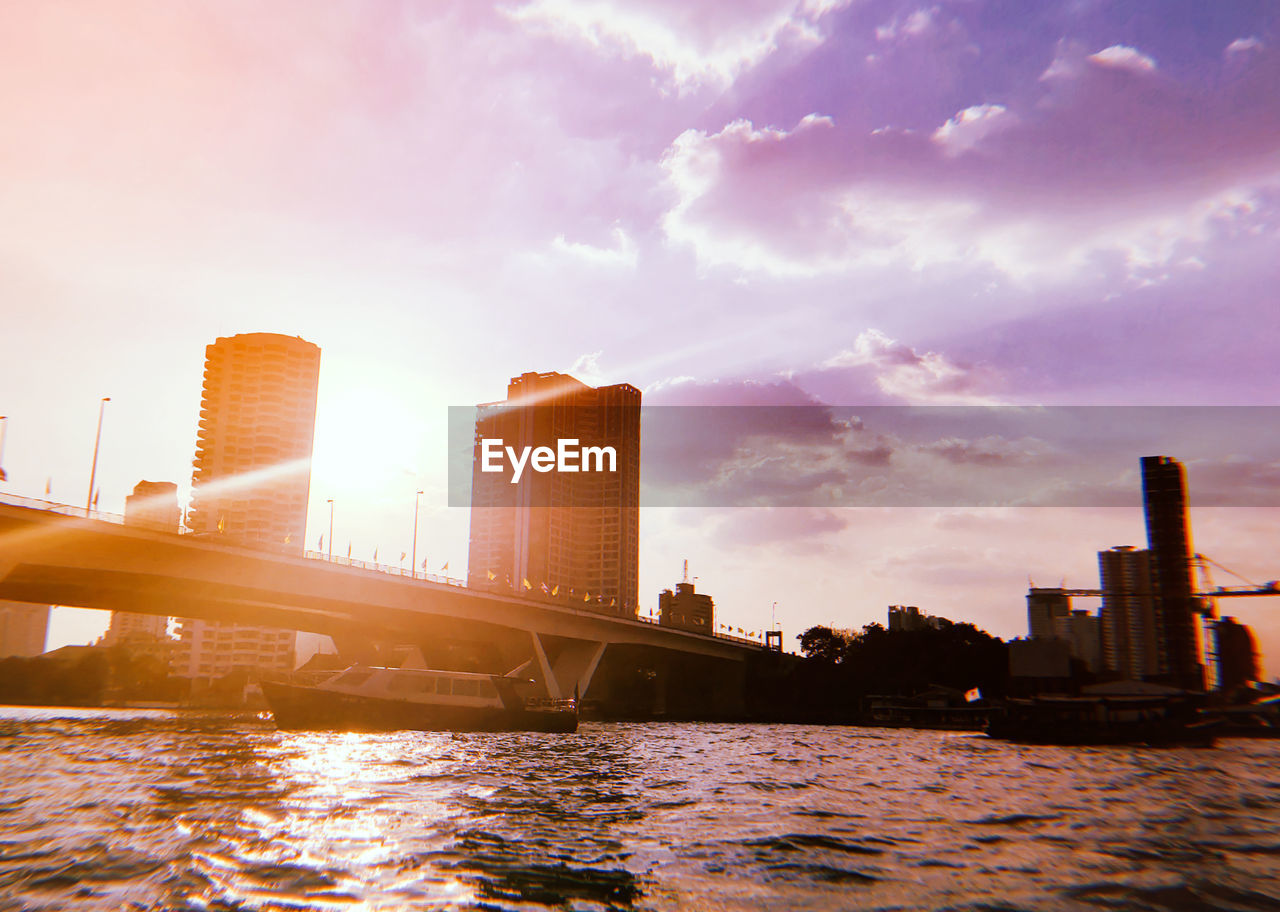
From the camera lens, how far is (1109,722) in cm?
6378

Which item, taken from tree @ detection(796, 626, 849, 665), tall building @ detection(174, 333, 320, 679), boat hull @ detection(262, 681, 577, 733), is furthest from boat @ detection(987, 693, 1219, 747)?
tall building @ detection(174, 333, 320, 679)

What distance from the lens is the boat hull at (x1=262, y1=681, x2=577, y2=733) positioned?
5328cm

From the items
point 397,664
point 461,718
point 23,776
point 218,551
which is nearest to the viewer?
point 23,776

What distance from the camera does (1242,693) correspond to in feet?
428

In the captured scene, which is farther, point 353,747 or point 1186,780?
point 353,747

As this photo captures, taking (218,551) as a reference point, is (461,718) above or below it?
below

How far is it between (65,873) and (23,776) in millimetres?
18075

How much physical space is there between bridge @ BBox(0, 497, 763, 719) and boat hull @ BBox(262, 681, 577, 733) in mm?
16778

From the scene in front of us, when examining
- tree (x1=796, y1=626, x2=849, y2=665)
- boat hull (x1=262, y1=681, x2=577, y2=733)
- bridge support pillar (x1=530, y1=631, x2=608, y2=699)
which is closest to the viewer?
boat hull (x1=262, y1=681, x2=577, y2=733)

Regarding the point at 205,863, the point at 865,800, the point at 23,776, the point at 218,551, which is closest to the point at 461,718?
the point at 218,551

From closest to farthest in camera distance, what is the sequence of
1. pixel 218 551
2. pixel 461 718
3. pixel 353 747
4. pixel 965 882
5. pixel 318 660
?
pixel 965 882, pixel 353 747, pixel 461 718, pixel 218 551, pixel 318 660

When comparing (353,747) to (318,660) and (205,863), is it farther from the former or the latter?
(318,660)

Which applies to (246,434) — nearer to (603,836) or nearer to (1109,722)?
(1109,722)

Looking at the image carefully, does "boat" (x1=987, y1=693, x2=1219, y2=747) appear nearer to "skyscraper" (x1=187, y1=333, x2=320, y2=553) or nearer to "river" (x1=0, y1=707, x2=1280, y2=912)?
"river" (x1=0, y1=707, x2=1280, y2=912)
